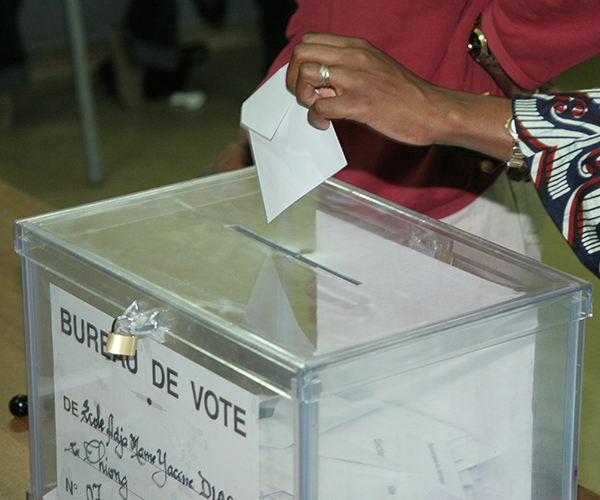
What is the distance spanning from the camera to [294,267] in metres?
0.65

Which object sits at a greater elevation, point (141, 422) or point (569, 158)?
point (569, 158)

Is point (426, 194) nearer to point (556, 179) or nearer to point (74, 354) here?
point (556, 179)

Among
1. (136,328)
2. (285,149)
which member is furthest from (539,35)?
(136,328)

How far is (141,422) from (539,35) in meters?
0.50

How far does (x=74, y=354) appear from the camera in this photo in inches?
26.5

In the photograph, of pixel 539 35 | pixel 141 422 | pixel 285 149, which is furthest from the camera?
pixel 539 35

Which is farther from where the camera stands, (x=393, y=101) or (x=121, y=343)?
(x=393, y=101)

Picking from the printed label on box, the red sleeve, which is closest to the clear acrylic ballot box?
the printed label on box

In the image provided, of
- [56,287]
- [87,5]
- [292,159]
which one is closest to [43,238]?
[56,287]

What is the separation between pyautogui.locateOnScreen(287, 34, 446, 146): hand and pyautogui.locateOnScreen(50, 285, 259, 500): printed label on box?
0.23 metres

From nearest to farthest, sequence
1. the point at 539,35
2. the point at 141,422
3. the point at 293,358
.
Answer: the point at 293,358 < the point at 141,422 < the point at 539,35

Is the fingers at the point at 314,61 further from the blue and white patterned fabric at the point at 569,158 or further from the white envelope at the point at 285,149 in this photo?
the blue and white patterned fabric at the point at 569,158

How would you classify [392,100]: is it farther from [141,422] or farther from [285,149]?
[141,422]

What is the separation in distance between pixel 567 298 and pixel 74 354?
0.33m
